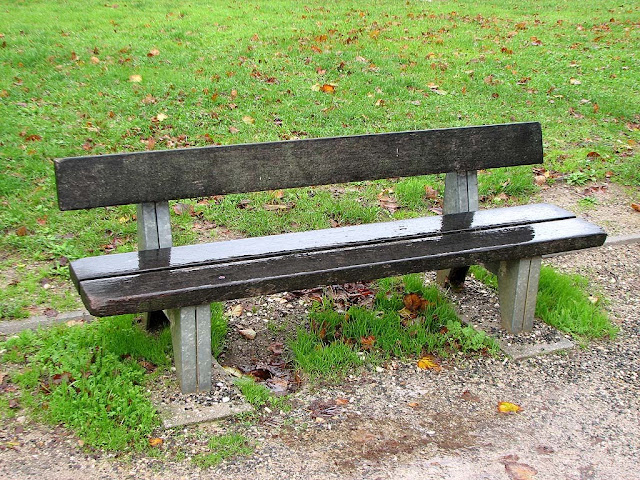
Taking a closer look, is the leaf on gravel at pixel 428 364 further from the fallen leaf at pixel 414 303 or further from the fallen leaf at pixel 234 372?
the fallen leaf at pixel 234 372

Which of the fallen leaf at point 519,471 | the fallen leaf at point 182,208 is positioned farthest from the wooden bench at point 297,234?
the fallen leaf at point 182,208

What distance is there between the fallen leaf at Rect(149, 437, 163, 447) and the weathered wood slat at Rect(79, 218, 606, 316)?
0.52 m

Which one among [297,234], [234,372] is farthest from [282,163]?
[234,372]

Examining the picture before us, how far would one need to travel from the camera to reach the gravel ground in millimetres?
2748

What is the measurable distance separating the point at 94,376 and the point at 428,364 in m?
1.55

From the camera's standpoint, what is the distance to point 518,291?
3674mm

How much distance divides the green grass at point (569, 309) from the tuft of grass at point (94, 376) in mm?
2037

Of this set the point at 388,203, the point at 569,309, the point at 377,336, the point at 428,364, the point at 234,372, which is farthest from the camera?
the point at 388,203

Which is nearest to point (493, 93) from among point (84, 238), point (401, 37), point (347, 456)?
point (401, 37)

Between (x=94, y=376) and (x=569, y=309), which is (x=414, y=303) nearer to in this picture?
(x=569, y=309)

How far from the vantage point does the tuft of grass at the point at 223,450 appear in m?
2.77

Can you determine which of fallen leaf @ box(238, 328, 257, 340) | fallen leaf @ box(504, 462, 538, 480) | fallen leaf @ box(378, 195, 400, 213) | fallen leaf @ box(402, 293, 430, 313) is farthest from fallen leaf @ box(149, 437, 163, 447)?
fallen leaf @ box(378, 195, 400, 213)

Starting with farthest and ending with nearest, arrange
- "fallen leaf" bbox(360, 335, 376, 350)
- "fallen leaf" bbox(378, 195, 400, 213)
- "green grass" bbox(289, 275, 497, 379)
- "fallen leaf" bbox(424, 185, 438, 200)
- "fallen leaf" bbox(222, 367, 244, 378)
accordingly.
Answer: "fallen leaf" bbox(424, 185, 438, 200) < "fallen leaf" bbox(378, 195, 400, 213) < "fallen leaf" bbox(360, 335, 376, 350) < "green grass" bbox(289, 275, 497, 379) < "fallen leaf" bbox(222, 367, 244, 378)

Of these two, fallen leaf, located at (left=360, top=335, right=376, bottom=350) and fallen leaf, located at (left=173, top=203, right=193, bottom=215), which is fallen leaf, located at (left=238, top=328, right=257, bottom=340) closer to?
fallen leaf, located at (left=360, top=335, right=376, bottom=350)
